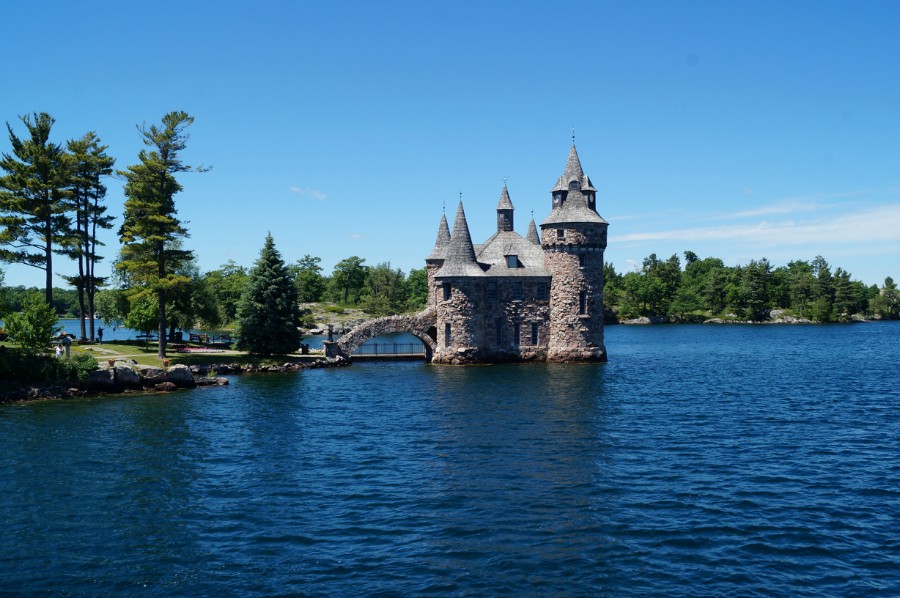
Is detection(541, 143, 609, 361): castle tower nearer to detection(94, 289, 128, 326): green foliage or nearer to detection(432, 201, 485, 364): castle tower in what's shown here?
detection(432, 201, 485, 364): castle tower

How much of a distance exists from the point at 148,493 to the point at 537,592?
1456 cm

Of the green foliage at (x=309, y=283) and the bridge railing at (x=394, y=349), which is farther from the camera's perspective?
the green foliage at (x=309, y=283)

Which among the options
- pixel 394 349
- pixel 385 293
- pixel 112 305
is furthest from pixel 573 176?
pixel 385 293

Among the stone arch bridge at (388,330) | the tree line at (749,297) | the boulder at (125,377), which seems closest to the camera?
the boulder at (125,377)

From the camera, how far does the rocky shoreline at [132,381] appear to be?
4075 centimetres

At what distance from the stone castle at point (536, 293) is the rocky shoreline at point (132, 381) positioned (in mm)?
19546

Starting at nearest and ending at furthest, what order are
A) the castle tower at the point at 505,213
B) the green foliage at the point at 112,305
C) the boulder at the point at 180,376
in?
1. the boulder at the point at 180,376
2. the castle tower at the point at 505,213
3. the green foliage at the point at 112,305

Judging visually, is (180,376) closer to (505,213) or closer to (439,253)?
(439,253)

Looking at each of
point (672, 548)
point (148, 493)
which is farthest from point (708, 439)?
point (148, 493)

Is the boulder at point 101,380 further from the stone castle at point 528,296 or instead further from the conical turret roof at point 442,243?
the conical turret roof at point 442,243

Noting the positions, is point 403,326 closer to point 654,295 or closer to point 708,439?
point 708,439

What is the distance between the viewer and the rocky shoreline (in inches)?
1604

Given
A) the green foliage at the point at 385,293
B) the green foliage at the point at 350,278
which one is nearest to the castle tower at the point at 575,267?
the green foliage at the point at 385,293

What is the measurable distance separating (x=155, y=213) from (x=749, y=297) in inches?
5632
